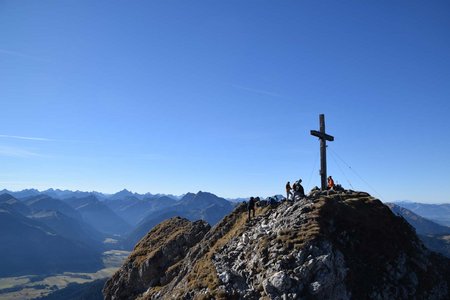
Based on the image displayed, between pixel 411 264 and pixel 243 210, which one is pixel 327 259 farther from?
pixel 243 210

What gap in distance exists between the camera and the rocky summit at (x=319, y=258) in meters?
27.9

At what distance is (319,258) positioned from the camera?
28234mm

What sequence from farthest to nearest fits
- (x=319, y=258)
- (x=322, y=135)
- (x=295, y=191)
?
1. (x=322, y=135)
2. (x=295, y=191)
3. (x=319, y=258)

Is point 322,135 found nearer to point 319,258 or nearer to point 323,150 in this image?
point 323,150

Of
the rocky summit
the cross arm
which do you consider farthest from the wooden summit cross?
the rocky summit

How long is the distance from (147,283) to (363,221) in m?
33.4

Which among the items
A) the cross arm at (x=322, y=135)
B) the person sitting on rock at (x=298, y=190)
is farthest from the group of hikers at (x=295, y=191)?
the cross arm at (x=322, y=135)

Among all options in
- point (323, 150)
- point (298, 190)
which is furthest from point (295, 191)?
point (323, 150)

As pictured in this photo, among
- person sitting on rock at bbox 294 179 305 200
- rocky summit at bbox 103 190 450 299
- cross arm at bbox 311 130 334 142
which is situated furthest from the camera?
cross arm at bbox 311 130 334 142

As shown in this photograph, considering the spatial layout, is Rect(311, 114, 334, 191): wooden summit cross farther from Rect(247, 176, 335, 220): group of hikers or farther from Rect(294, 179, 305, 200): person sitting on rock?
Rect(294, 179, 305, 200): person sitting on rock

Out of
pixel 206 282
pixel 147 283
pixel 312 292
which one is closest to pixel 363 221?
pixel 312 292

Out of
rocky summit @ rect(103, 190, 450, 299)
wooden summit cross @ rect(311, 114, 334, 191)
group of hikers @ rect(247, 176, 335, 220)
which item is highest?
wooden summit cross @ rect(311, 114, 334, 191)

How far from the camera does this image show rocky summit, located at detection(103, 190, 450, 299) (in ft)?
91.4

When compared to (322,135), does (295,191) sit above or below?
below
